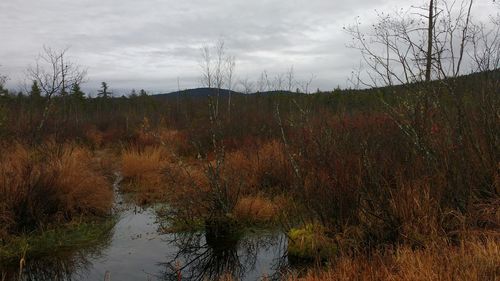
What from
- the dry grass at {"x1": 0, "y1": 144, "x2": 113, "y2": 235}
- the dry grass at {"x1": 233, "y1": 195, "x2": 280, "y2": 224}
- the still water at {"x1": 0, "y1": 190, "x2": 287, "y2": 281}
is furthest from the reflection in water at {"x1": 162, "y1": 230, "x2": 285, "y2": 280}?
the dry grass at {"x1": 0, "y1": 144, "x2": 113, "y2": 235}

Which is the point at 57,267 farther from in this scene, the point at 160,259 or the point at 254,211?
the point at 254,211

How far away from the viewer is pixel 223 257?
21.5ft

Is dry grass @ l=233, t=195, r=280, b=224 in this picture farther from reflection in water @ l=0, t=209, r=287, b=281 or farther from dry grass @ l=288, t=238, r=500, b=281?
dry grass @ l=288, t=238, r=500, b=281

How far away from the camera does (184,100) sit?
32281 mm

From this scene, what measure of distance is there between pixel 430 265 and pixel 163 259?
151 inches

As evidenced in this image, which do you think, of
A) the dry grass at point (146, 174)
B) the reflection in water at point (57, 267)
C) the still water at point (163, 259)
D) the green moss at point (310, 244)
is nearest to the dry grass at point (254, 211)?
the still water at point (163, 259)

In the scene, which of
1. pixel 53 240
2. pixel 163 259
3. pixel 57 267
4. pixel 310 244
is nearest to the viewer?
pixel 310 244

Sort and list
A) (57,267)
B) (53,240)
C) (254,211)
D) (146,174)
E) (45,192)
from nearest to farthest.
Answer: (57,267)
(53,240)
(45,192)
(254,211)
(146,174)

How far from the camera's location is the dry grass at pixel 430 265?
3715mm

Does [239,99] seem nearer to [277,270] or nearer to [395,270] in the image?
[277,270]

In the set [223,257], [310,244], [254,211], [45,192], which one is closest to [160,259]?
[223,257]

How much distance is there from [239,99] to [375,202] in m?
17.1

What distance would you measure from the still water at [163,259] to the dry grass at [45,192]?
3.13 feet

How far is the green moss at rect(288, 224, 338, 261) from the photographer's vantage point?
5820mm
